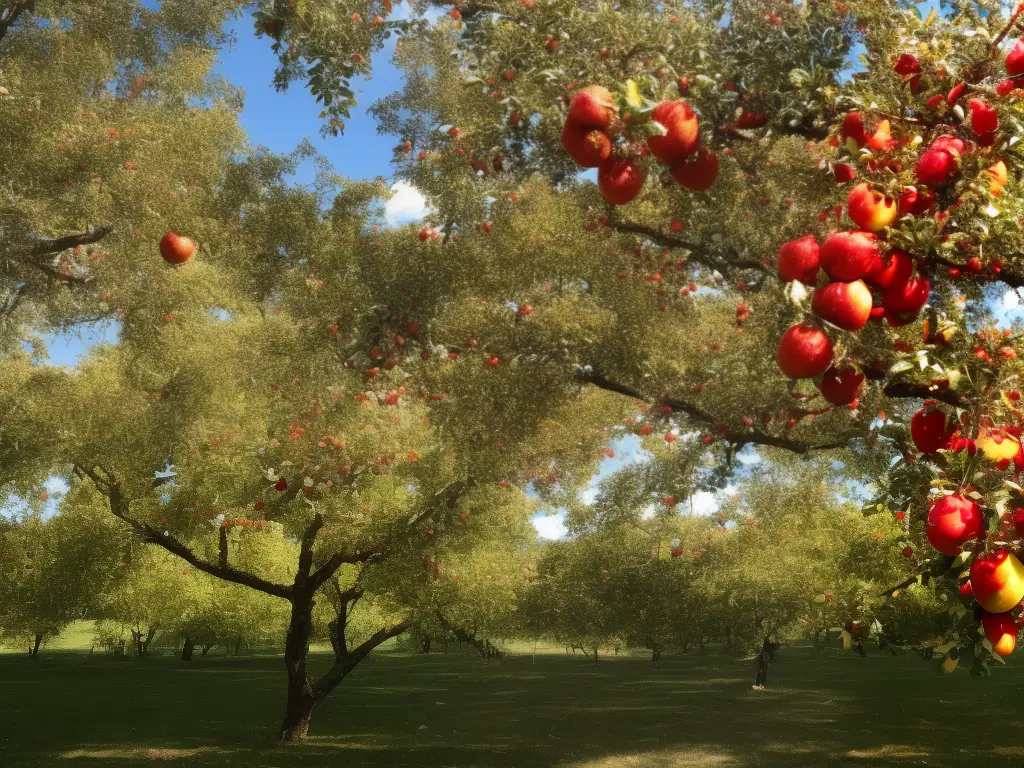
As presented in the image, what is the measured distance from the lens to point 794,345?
9.52 feet

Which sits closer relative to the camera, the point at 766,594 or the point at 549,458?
the point at 549,458

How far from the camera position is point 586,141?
3.82 meters

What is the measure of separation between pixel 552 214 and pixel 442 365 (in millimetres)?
2918

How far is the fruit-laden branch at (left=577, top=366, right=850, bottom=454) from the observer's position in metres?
11.6

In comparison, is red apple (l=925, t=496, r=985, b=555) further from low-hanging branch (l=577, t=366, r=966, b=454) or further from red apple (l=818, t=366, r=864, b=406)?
low-hanging branch (l=577, t=366, r=966, b=454)

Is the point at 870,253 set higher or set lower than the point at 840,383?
higher

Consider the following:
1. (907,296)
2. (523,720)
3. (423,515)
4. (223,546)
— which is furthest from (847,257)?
(523,720)

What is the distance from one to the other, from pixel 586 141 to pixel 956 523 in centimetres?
220

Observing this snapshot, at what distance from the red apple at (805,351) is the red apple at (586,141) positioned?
4.52ft

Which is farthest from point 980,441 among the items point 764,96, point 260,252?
point 260,252

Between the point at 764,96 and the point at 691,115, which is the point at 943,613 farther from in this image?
the point at 764,96

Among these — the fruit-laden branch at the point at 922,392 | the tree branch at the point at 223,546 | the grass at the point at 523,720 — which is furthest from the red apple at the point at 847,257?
the grass at the point at 523,720

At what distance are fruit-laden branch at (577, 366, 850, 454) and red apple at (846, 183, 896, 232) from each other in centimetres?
858

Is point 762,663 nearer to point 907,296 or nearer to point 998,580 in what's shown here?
point 998,580
